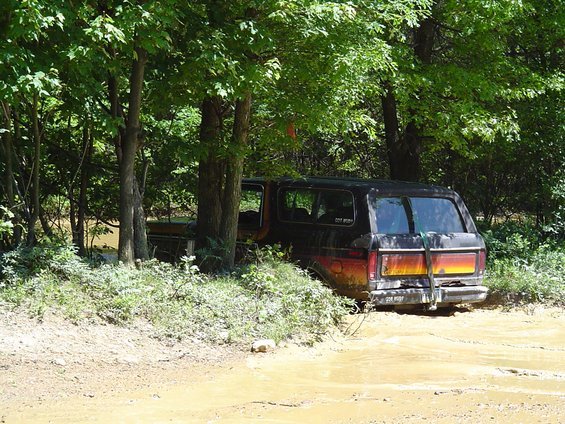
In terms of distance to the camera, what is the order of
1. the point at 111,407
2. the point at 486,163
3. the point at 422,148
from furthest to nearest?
1. the point at 486,163
2. the point at 422,148
3. the point at 111,407

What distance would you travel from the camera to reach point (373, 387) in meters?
7.59

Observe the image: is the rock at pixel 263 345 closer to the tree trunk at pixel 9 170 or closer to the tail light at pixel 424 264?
the tail light at pixel 424 264

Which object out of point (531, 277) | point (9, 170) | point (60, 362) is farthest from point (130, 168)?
point (531, 277)

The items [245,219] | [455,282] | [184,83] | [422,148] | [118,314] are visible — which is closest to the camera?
[118,314]

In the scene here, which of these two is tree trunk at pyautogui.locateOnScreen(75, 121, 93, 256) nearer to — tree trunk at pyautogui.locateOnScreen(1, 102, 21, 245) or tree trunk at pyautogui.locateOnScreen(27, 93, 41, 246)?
tree trunk at pyautogui.locateOnScreen(27, 93, 41, 246)

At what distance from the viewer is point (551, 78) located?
15.9 meters

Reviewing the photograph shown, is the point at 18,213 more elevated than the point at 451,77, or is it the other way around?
the point at 451,77

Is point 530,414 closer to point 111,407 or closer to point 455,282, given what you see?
point 111,407

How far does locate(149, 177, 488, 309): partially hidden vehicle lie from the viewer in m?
10.7

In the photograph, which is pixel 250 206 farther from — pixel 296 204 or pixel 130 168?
pixel 130 168

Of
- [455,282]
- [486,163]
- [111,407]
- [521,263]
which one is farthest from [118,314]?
[486,163]

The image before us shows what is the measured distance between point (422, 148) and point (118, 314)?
379 inches

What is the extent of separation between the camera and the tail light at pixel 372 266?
10555 mm

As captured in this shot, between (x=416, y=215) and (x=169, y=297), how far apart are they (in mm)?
3737
